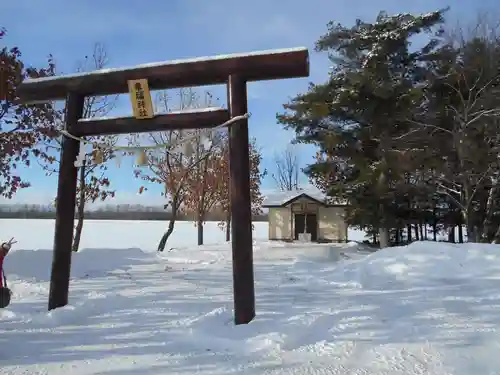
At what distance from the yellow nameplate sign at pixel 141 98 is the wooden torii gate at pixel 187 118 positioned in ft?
0.27

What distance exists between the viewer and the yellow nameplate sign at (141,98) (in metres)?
4.72

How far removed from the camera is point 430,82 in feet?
48.5

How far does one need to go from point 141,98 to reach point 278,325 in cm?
304

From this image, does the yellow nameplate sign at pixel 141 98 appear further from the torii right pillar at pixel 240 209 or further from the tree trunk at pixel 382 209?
the tree trunk at pixel 382 209

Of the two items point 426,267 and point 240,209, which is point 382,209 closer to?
point 426,267

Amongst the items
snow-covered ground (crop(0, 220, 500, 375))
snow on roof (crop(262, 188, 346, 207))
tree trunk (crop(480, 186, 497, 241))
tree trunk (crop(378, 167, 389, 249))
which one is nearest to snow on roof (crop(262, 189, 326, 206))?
snow on roof (crop(262, 188, 346, 207))

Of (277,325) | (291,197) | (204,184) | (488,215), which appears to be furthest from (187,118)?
(291,197)

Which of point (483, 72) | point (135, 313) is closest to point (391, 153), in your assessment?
point (483, 72)

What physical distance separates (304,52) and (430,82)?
12.5 meters

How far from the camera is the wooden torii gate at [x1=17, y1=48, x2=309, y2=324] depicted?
430cm

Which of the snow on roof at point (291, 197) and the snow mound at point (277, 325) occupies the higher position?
the snow on roof at point (291, 197)

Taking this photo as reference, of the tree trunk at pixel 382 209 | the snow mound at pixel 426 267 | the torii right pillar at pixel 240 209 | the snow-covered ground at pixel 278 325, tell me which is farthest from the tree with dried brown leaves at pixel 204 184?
the torii right pillar at pixel 240 209

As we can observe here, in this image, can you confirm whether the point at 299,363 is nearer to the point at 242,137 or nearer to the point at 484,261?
the point at 242,137

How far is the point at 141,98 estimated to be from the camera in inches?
186
